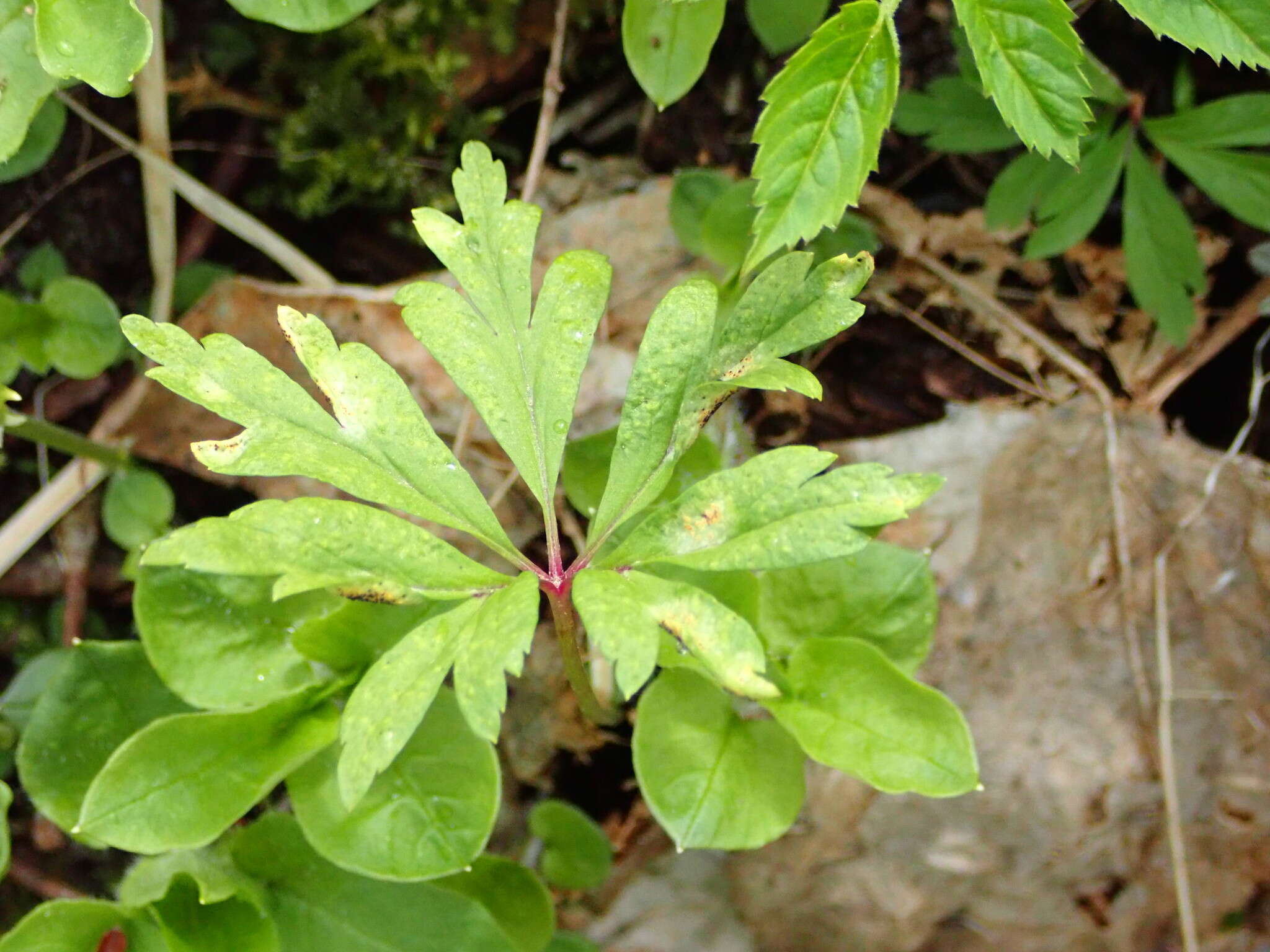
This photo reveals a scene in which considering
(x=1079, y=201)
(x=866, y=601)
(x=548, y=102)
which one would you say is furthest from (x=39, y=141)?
(x=1079, y=201)

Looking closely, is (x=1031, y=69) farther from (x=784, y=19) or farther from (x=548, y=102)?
(x=548, y=102)

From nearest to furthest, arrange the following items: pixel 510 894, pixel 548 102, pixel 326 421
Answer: pixel 326 421, pixel 510 894, pixel 548 102

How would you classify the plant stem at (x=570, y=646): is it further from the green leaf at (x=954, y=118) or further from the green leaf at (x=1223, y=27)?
the green leaf at (x=954, y=118)

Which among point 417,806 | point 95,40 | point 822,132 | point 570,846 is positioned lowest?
point 570,846

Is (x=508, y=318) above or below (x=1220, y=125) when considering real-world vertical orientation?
below

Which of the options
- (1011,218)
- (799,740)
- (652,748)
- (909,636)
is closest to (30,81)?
(652,748)

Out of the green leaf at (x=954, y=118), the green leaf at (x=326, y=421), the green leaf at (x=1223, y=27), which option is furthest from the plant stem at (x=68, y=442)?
the green leaf at (x=1223, y=27)

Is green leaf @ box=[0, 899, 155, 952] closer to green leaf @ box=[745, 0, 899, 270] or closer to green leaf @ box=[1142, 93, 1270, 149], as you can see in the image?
green leaf @ box=[745, 0, 899, 270]

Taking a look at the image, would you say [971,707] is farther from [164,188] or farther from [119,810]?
[164,188]
